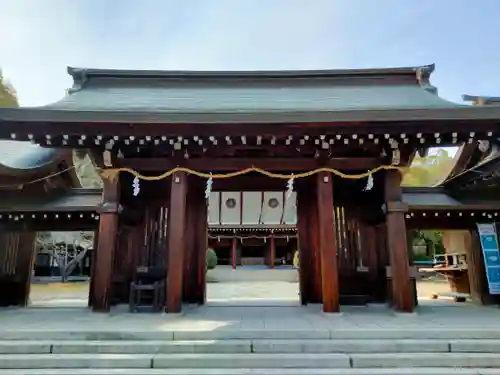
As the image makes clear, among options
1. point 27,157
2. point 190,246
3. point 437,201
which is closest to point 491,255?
point 437,201

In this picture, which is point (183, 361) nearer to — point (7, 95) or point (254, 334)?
point (254, 334)

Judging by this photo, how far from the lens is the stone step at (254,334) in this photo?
4426mm

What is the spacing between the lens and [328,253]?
6.40m

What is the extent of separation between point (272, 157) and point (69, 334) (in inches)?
177

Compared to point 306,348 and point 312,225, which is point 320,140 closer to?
point 312,225

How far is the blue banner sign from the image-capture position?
7855 millimetres

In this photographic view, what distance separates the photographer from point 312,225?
8.23 meters

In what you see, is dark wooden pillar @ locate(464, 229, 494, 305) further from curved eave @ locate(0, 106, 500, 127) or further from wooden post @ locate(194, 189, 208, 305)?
wooden post @ locate(194, 189, 208, 305)

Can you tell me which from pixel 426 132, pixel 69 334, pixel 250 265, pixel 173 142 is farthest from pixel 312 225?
pixel 250 265

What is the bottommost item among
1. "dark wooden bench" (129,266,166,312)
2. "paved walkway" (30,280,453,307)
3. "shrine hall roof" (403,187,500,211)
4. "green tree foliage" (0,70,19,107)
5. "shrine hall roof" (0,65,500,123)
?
"paved walkway" (30,280,453,307)

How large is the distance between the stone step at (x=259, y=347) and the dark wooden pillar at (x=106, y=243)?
2263 millimetres

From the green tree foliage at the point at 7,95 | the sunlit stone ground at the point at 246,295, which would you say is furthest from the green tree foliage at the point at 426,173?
the green tree foliage at the point at 7,95

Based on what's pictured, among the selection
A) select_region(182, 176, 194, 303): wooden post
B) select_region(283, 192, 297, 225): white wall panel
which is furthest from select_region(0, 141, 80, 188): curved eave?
select_region(283, 192, 297, 225): white wall panel

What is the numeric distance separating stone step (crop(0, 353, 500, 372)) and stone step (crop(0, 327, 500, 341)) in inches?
17.5
